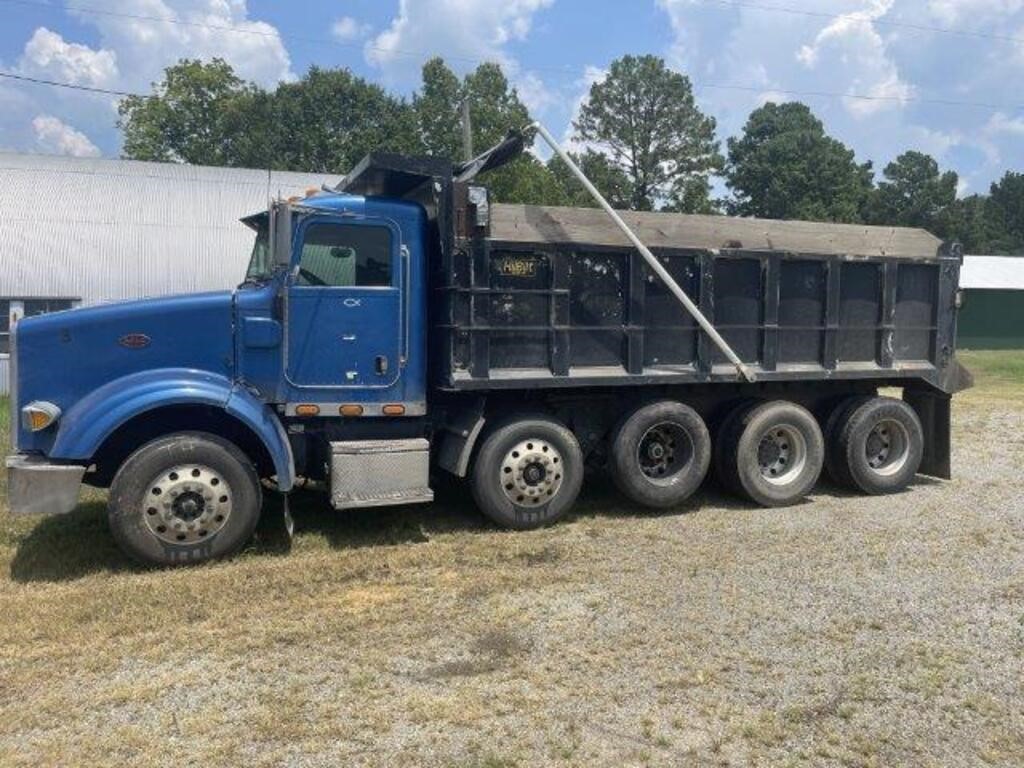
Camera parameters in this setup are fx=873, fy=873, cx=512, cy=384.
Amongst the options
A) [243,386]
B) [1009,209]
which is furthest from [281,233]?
[1009,209]

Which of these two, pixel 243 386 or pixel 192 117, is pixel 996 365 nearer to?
pixel 243 386

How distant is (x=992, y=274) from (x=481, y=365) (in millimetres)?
41799

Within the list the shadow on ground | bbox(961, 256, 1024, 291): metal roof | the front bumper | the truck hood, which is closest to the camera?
the front bumper

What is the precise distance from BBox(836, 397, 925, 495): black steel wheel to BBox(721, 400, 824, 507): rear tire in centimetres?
35

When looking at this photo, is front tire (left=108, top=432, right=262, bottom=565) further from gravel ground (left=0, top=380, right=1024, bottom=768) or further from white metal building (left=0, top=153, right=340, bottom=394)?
white metal building (left=0, top=153, right=340, bottom=394)

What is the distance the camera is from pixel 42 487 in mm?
5797

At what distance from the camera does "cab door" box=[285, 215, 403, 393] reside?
257 inches

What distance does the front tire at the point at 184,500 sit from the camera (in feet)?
19.4

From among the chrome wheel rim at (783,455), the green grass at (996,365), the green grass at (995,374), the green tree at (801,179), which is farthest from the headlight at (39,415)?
the green tree at (801,179)

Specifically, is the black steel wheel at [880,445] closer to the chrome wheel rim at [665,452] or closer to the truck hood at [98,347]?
the chrome wheel rim at [665,452]

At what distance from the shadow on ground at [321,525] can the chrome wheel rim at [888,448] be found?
0.44 meters

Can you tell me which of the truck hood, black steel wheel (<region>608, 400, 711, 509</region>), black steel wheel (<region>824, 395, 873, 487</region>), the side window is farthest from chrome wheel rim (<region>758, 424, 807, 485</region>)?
the truck hood

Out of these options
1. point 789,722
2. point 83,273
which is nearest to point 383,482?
point 789,722

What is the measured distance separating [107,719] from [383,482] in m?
2.97
